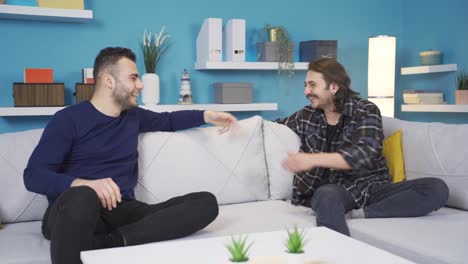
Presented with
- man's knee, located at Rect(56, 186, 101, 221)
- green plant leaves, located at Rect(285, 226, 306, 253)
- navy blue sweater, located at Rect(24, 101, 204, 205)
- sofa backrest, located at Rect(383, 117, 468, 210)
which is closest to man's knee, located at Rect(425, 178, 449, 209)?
sofa backrest, located at Rect(383, 117, 468, 210)

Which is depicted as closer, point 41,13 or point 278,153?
point 278,153

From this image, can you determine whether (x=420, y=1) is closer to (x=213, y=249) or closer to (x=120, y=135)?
(x=120, y=135)

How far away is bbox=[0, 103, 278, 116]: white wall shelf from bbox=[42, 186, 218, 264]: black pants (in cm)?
131

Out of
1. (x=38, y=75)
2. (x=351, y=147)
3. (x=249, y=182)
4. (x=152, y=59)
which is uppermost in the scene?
(x=152, y=59)

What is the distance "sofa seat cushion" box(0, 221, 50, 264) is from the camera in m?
1.80

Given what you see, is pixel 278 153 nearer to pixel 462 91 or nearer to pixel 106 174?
pixel 106 174

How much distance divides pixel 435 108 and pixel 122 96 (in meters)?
2.69

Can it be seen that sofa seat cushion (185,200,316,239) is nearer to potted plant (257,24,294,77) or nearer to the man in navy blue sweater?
the man in navy blue sweater

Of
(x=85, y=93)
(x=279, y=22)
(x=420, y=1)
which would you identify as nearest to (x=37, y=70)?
(x=85, y=93)

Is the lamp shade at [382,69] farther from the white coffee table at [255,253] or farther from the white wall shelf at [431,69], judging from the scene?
the white coffee table at [255,253]

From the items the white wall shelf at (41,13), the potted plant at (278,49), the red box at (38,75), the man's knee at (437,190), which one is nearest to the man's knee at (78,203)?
the man's knee at (437,190)

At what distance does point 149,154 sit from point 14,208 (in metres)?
0.60

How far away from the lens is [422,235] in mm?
1976

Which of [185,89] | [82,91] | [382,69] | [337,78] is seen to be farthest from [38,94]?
[382,69]
